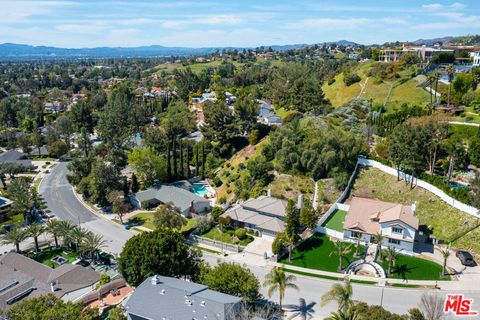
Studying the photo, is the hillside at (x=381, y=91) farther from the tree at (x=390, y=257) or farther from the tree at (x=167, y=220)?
the tree at (x=167, y=220)

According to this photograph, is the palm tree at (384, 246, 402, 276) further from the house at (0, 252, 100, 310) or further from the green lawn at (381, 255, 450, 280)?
the house at (0, 252, 100, 310)

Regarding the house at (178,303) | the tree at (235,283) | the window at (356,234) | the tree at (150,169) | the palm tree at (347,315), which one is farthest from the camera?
the tree at (150,169)

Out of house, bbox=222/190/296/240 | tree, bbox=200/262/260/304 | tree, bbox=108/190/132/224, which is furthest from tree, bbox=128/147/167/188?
tree, bbox=200/262/260/304

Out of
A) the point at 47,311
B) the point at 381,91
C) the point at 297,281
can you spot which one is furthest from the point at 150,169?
the point at 381,91

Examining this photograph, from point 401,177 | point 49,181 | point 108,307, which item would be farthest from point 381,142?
point 49,181

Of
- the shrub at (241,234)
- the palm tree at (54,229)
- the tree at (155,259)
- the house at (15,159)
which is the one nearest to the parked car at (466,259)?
the shrub at (241,234)
